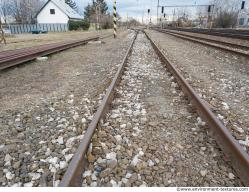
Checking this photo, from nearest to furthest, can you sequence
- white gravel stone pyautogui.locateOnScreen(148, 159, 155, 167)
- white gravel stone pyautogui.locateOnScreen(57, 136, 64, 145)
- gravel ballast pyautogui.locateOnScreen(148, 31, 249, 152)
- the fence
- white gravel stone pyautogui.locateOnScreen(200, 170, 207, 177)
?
white gravel stone pyautogui.locateOnScreen(200, 170, 207, 177), white gravel stone pyautogui.locateOnScreen(148, 159, 155, 167), white gravel stone pyautogui.locateOnScreen(57, 136, 64, 145), gravel ballast pyautogui.locateOnScreen(148, 31, 249, 152), the fence

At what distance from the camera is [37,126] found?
3.26 metres

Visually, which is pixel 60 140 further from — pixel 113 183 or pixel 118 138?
pixel 113 183

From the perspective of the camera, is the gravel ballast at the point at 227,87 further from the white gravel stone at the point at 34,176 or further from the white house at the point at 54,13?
the white house at the point at 54,13

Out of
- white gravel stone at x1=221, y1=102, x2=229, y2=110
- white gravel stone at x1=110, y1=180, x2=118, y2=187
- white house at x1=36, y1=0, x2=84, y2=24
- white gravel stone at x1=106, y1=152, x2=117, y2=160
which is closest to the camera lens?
white gravel stone at x1=110, y1=180, x2=118, y2=187

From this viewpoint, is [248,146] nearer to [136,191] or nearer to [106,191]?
[136,191]

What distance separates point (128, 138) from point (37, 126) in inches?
56.3

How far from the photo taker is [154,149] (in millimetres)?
2668

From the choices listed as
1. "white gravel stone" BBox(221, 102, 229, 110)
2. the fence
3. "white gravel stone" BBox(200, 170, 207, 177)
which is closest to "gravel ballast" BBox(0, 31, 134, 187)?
"white gravel stone" BBox(200, 170, 207, 177)

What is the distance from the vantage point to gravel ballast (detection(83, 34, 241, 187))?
2.20 m

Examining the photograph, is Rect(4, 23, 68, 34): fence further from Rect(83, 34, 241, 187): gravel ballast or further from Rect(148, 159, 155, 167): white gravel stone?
Rect(148, 159, 155, 167): white gravel stone

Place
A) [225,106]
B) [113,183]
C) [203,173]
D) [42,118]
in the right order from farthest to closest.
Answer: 1. [225,106]
2. [42,118]
3. [203,173]
4. [113,183]

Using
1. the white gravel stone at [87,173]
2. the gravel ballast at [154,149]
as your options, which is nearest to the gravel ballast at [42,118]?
the white gravel stone at [87,173]

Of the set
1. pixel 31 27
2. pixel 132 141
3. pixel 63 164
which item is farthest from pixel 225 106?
pixel 31 27

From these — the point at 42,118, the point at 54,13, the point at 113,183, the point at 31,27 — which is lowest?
the point at 113,183
